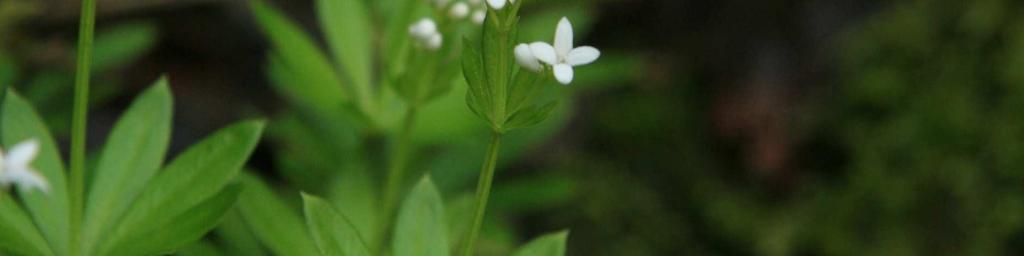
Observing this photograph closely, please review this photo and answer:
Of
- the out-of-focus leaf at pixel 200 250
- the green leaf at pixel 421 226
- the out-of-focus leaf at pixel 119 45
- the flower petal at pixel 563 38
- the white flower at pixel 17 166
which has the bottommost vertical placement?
the green leaf at pixel 421 226

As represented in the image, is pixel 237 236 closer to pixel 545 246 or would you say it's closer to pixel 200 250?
pixel 200 250

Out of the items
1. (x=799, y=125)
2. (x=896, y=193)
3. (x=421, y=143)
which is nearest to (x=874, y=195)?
(x=896, y=193)

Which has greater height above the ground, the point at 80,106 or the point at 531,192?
the point at 80,106

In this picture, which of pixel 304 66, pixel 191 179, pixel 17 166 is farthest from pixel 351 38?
pixel 17 166

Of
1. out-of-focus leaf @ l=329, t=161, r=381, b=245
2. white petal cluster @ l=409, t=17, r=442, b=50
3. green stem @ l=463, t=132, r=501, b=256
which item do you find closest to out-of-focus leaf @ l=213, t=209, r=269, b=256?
out-of-focus leaf @ l=329, t=161, r=381, b=245

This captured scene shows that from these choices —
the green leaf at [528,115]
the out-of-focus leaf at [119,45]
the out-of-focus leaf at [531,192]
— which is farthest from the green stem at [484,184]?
the out-of-focus leaf at [119,45]

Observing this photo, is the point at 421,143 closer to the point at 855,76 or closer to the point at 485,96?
the point at 485,96

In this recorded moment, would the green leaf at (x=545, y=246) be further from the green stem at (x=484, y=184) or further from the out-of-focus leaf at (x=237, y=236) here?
the out-of-focus leaf at (x=237, y=236)
